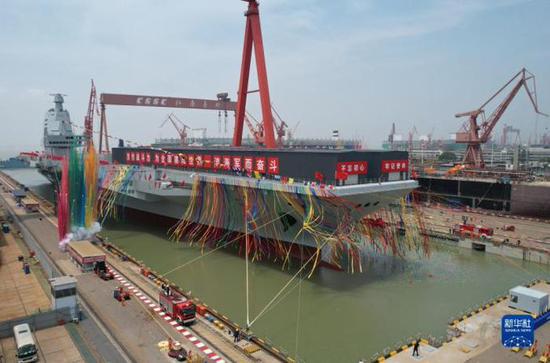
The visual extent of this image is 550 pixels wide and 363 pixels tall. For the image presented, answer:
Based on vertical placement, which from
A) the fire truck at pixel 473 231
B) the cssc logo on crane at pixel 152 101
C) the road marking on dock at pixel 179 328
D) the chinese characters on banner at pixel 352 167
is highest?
the cssc logo on crane at pixel 152 101

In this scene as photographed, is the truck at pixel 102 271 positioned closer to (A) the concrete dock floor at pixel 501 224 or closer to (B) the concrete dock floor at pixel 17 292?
(B) the concrete dock floor at pixel 17 292

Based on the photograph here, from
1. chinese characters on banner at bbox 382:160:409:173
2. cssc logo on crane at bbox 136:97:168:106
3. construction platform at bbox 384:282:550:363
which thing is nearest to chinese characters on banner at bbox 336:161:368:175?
chinese characters on banner at bbox 382:160:409:173

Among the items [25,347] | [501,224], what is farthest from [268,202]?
[501,224]

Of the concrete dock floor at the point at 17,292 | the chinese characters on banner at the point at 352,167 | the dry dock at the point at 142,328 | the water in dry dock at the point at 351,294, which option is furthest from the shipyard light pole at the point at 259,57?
the concrete dock floor at the point at 17,292

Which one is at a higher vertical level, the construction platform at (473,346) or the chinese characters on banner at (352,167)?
the chinese characters on banner at (352,167)

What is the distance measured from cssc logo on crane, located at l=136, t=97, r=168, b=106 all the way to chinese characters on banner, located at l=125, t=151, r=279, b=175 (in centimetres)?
1154

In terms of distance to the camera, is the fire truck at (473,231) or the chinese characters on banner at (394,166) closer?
the chinese characters on banner at (394,166)

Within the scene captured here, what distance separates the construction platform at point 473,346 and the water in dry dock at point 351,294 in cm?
108

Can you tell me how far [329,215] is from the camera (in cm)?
1878

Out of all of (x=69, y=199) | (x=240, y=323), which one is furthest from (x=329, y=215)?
(x=69, y=199)

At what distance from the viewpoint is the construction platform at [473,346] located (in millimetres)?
11695

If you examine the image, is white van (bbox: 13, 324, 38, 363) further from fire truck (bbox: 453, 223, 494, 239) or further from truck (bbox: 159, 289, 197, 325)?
fire truck (bbox: 453, 223, 494, 239)

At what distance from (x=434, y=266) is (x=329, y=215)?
8001 mm

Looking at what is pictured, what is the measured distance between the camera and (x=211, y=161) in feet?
79.8
